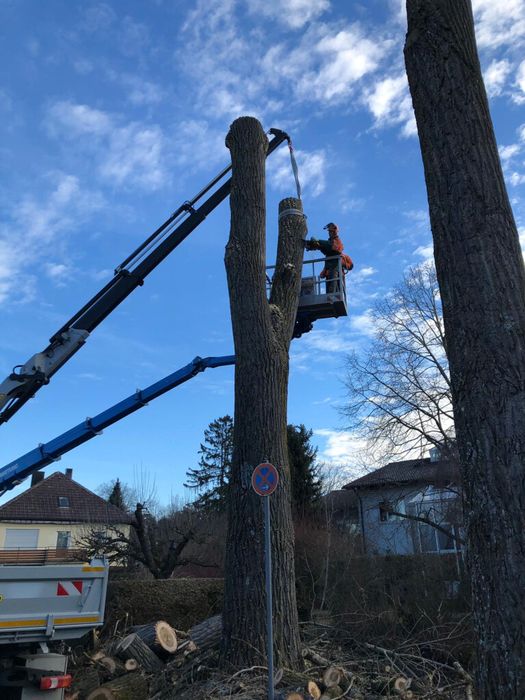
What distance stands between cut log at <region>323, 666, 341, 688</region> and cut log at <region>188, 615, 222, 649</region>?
1575 millimetres

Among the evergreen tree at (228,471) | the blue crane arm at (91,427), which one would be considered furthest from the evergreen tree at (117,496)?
the blue crane arm at (91,427)

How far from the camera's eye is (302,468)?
24047mm

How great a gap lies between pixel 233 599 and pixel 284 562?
2.26ft

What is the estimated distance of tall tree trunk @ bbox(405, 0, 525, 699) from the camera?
283cm

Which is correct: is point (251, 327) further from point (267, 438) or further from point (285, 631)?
point (285, 631)

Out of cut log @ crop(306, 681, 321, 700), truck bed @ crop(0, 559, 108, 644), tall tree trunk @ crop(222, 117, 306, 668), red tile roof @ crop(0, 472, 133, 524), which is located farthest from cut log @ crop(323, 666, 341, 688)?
red tile roof @ crop(0, 472, 133, 524)

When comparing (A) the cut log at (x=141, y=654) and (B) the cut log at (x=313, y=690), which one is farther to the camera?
(A) the cut log at (x=141, y=654)

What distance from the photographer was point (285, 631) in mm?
6621

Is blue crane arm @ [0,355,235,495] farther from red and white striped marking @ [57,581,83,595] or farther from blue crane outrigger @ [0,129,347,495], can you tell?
red and white striped marking @ [57,581,83,595]

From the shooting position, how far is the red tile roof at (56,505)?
31359 mm

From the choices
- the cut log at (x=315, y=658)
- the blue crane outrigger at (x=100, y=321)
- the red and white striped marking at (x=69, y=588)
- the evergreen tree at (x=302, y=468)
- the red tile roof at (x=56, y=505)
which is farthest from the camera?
the red tile roof at (x=56, y=505)

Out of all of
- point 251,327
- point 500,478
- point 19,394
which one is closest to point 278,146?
point 251,327

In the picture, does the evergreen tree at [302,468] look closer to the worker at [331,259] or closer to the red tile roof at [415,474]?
the red tile roof at [415,474]

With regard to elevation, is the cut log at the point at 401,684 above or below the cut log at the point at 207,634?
below
